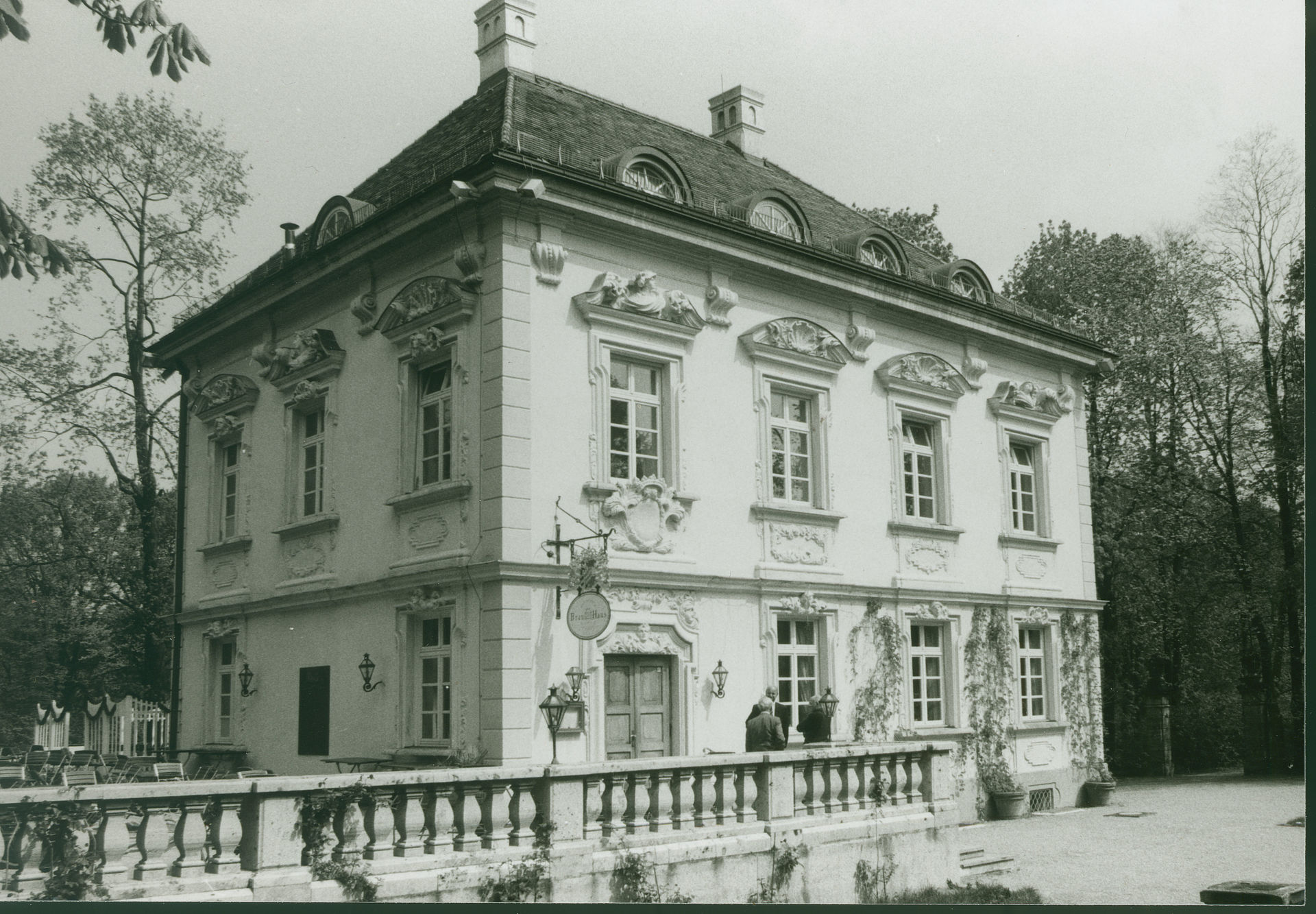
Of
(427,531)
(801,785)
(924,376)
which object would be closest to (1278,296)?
(924,376)

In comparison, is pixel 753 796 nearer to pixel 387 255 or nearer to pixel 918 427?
pixel 387 255

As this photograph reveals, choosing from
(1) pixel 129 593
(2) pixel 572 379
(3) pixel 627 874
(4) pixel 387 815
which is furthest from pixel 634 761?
(1) pixel 129 593

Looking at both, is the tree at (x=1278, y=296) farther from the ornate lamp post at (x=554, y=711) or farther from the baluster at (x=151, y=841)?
the baluster at (x=151, y=841)

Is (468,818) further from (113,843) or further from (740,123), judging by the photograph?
(740,123)

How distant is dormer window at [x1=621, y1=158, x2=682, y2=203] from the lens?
12.4 m

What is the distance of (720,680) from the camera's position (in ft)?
40.3

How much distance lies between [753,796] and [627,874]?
3.92 ft

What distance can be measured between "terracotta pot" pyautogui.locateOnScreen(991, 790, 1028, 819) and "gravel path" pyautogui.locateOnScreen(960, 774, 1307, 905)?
19 centimetres

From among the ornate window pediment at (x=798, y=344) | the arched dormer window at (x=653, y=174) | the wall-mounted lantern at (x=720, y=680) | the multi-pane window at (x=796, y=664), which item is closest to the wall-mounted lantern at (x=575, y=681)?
the wall-mounted lantern at (x=720, y=680)

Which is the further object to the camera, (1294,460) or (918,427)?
(918,427)

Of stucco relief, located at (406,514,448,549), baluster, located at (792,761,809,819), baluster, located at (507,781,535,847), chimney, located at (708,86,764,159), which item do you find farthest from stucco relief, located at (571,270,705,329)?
baluster, located at (507,781,535,847)

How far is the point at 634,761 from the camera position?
25.6ft

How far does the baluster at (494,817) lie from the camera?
713cm

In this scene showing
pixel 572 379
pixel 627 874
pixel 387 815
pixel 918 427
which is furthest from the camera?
pixel 918 427
